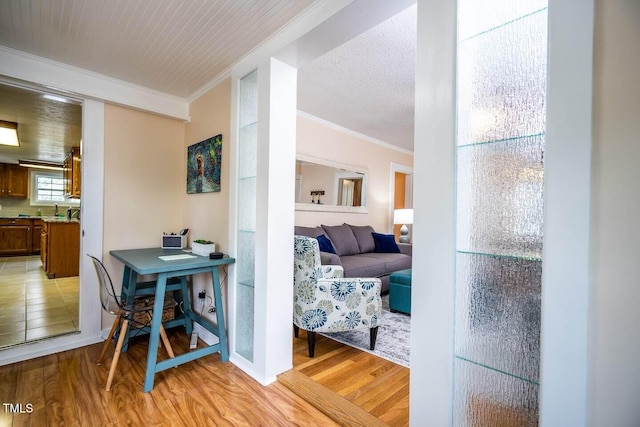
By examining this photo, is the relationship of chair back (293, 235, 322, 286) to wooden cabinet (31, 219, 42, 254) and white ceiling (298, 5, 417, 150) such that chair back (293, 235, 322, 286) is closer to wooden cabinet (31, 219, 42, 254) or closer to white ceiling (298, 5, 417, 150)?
white ceiling (298, 5, 417, 150)

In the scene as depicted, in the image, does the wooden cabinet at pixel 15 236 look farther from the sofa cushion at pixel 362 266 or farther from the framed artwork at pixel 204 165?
the sofa cushion at pixel 362 266

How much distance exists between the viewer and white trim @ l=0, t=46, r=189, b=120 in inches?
83.0

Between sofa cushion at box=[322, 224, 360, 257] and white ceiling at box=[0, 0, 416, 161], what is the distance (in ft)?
5.94

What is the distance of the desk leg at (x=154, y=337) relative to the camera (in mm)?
1849

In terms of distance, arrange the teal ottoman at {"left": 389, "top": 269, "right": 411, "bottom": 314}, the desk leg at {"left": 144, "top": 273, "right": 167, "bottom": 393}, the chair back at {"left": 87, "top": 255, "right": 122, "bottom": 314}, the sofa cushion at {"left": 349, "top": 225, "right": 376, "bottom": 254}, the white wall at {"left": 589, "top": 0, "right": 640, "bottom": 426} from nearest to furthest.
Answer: the white wall at {"left": 589, "top": 0, "right": 640, "bottom": 426} → the desk leg at {"left": 144, "top": 273, "right": 167, "bottom": 393} → the chair back at {"left": 87, "top": 255, "right": 122, "bottom": 314} → the teal ottoman at {"left": 389, "top": 269, "right": 411, "bottom": 314} → the sofa cushion at {"left": 349, "top": 225, "right": 376, "bottom": 254}

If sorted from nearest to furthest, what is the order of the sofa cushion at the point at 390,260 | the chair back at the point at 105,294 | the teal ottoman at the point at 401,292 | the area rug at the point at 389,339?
the chair back at the point at 105,294
the area rug at the point at 389,339
the teal ottoman at the point at 401,292
the sofa cushion at the point at 390,260

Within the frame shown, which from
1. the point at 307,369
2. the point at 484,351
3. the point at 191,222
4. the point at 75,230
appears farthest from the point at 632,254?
the point at 75,230

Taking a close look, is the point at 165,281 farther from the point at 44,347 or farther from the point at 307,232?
the point at 307,232

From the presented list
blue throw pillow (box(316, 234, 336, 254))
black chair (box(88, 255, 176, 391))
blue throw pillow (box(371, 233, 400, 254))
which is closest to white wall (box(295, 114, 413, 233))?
blue throw pillow (box(371, 233, 400, 254))

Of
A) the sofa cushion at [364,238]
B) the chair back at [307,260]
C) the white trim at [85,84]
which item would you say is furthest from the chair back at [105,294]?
the sofa cushion at [364,238]

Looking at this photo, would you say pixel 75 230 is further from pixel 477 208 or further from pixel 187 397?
pixel 477 208

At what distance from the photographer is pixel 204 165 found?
2711mm

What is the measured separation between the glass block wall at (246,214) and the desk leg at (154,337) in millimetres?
555

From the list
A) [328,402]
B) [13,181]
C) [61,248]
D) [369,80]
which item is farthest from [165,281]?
[13,181]
